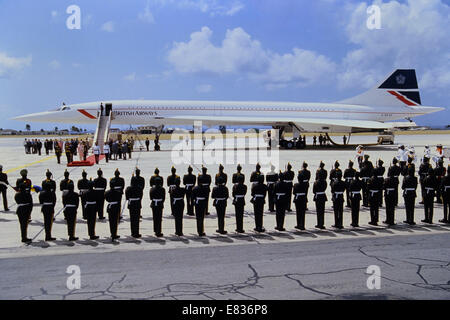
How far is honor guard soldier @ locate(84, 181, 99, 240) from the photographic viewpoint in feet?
27.2

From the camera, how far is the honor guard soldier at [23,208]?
319 inches

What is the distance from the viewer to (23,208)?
8180mm

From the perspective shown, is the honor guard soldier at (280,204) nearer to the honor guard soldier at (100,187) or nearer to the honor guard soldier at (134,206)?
the honor guard soldier at (134,206)

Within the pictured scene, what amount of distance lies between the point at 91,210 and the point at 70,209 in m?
0.43

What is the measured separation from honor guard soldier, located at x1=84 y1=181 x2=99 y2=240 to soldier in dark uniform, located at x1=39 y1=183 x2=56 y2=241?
706 millimetres

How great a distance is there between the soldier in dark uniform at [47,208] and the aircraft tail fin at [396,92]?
3616 centimetres

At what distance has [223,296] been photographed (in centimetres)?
523

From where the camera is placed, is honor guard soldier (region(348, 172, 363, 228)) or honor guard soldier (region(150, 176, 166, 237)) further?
honor guard soldier (region(348, 172, 363, 228))

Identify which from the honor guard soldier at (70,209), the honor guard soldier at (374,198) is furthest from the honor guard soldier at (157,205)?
the honor guard soldier at (374,198)

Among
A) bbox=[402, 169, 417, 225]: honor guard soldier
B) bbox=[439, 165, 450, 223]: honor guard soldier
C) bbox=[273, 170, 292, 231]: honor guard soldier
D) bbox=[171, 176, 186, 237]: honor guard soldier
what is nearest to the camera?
bbox=[171, 176, 186, 237]: honor guard soldier

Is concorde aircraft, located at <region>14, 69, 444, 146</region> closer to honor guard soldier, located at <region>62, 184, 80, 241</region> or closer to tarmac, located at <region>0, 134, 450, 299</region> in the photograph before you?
tarmac, located at <region>0, 134, 450, 299</region>

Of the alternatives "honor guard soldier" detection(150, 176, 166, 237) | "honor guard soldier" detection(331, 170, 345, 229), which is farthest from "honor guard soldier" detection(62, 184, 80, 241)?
"honor guard soldier" detection(331, 170, 345, 229)
